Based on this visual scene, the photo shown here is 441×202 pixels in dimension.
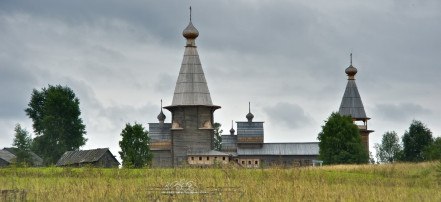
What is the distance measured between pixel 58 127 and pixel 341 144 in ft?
69.6

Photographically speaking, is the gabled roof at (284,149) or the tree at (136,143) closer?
the tree at (136,143)

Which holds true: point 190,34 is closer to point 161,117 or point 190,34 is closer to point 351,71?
point 161,117

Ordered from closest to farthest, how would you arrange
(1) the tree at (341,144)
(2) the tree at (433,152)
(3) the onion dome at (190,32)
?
1. (1) the tree at (341,144)
2. (2) the tree at (433,152)
3. (3) the onion dome at (190,32)

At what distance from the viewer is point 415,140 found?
58.1 metres

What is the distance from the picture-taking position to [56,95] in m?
52.8

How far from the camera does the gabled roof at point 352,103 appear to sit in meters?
50.9

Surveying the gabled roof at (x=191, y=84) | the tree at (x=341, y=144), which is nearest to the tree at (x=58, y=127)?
the gabled roof at (x=191, y=84)

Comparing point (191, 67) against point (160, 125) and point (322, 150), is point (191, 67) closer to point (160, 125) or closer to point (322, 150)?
point (160, 125)

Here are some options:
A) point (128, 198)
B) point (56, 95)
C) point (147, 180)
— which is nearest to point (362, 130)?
point (56, 95)

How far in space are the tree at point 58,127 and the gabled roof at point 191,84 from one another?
30.2 feet

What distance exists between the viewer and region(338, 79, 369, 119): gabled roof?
5091cm

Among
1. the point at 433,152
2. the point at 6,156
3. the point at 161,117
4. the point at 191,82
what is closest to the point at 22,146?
the point at 6,156

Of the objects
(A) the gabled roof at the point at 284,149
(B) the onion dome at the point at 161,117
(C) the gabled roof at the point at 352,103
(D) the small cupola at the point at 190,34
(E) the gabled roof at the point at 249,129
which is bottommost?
(A) the gabled roof at the point at 284,149

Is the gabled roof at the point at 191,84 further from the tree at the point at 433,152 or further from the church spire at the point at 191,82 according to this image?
the tree at the point at 433,152
